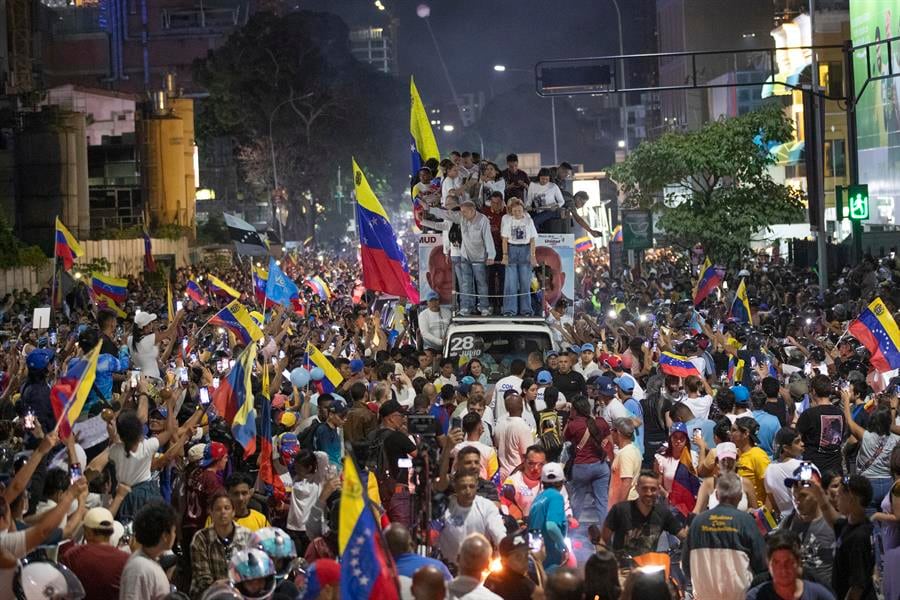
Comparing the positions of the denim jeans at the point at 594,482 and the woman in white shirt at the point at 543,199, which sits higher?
the woman in white shirt at the point at 543,199

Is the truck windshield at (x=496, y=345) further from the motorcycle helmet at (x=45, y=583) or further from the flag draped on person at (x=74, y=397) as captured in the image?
the motorcycle helmet at (x=45, y=583)

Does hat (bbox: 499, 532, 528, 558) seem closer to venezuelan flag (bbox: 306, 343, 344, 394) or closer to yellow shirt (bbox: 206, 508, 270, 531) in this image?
yellow shirt (bbox: 206, 508, 270, 531)

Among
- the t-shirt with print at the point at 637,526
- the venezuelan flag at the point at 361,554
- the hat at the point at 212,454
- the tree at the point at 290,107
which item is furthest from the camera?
the tree at the point at 290,107

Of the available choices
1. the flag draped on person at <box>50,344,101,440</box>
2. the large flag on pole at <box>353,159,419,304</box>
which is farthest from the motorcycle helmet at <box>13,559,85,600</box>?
the large flag on pole at <box>353,159,419,304</box>

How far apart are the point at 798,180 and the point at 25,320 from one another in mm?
48096

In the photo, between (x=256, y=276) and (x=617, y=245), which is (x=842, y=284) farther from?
(x=617, y=245)

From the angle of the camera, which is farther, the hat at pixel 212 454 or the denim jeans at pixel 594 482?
the denim jeans at pixel 594 482

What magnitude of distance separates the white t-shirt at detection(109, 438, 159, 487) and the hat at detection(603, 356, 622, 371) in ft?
18.2

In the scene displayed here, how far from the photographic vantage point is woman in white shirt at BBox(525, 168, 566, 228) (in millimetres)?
18578

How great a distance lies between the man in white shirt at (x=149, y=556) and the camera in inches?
300

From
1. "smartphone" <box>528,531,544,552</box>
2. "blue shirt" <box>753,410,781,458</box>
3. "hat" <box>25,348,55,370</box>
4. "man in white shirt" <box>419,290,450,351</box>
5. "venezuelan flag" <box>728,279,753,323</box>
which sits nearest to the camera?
"smartphone" <box>528,531,544,552</box>

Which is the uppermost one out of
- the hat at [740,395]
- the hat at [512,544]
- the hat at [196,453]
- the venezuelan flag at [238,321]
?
the venezuelan flag at [238,321]

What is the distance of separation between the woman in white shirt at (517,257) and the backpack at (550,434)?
4.54 metres

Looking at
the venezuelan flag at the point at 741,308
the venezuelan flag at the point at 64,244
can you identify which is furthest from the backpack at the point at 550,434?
the venezuelan flag at the point at 64,244
